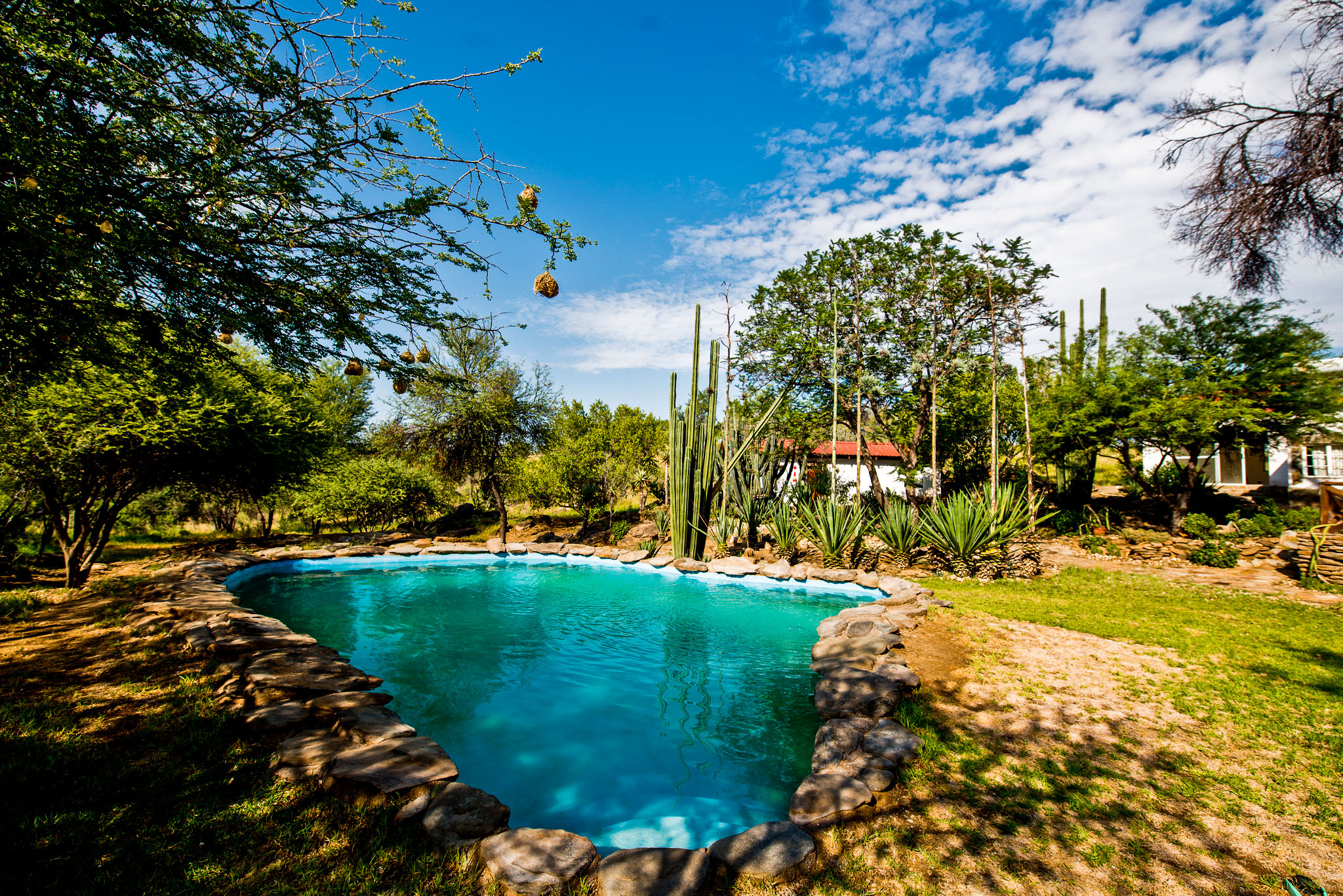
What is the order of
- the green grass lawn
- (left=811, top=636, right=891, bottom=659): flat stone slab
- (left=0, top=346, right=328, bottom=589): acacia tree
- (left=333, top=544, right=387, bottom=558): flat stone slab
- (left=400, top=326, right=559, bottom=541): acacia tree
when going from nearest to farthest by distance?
1. the green grass lawn
2. (left=811, top=636, right=891, bottom=659): flat stone slab
3. (left=0, top=346, right=328, bottom=589): acacia tree
4. (left=333, top=544, right=387, bottom=558): flat stone slab
5. (left=400, top=326, right=559, bottom=541): acacia tree

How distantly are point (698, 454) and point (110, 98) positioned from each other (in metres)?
8.39

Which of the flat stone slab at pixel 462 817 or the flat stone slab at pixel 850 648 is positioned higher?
the flat stone slab at pixel 850 648

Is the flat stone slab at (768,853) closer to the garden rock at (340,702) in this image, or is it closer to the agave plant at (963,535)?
the garden rock at (340,702)

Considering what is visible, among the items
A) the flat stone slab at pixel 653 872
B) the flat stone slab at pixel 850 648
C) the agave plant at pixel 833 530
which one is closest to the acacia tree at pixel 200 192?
the flat stone slab at pixel 653 872

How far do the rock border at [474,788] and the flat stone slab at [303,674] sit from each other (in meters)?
0.01

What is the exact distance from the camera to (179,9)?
2.45m

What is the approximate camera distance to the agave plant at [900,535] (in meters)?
9.20

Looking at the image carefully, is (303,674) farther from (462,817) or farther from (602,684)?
(602,684)

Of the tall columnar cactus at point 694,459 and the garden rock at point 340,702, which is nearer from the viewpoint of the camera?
the garden rock at point 340,702

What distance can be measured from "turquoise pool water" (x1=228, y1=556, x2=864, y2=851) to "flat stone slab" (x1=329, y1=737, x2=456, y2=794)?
22.7 inches

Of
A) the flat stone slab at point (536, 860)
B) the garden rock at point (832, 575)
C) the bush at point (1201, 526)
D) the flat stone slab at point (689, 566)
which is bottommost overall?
the flat stone slab at point (536, 860)

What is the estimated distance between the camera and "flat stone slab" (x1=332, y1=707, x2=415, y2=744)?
2.96 metres

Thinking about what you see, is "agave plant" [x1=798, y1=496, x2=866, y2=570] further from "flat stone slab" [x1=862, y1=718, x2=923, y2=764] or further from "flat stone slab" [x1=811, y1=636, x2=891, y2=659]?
"flat stone slab" [x1=862, y1=718, x2=923, y2=764]

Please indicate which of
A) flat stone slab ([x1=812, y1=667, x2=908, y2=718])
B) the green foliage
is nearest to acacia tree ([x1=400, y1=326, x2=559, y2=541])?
the green foliage
